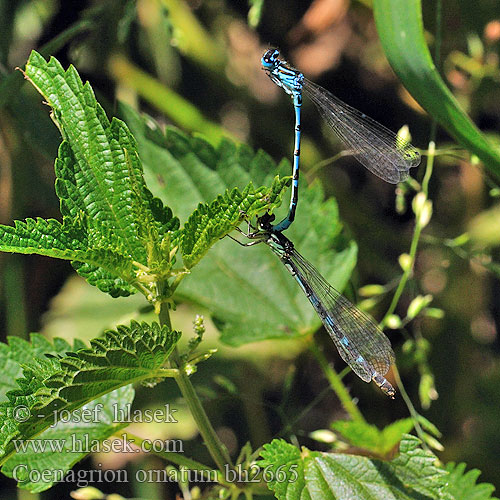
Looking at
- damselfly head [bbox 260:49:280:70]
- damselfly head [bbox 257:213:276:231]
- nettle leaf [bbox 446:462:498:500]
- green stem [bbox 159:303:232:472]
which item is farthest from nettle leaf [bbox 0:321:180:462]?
damselfly head [bbox 260:49:280:70]

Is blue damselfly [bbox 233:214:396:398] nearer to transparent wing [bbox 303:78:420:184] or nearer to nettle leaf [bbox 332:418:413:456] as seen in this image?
nettle leaf [bbox 332:418:413:456]

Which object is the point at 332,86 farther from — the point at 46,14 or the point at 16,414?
the point at 16,414

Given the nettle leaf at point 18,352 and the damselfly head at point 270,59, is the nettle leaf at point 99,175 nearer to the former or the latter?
the nettle leaf at point 18,352

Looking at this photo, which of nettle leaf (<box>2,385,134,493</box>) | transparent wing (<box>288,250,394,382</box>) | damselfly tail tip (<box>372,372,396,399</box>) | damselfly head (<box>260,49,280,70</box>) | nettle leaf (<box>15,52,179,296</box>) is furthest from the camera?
damselfly head (<box>260,49,280,70</box>)

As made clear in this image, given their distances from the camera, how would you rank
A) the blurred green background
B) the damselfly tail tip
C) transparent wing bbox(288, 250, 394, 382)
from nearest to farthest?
the damselfly tail tip, transparent wing bbox(288, 250, 394, 382), the blurred green background

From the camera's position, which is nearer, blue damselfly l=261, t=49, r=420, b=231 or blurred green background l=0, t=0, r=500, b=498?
blue damselfly l=261, t=49, r=420, b=231

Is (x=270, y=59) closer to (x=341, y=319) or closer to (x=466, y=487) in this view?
(x=341, y=319)

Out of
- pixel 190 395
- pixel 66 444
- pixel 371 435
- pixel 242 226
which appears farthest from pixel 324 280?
pixel 66 444
